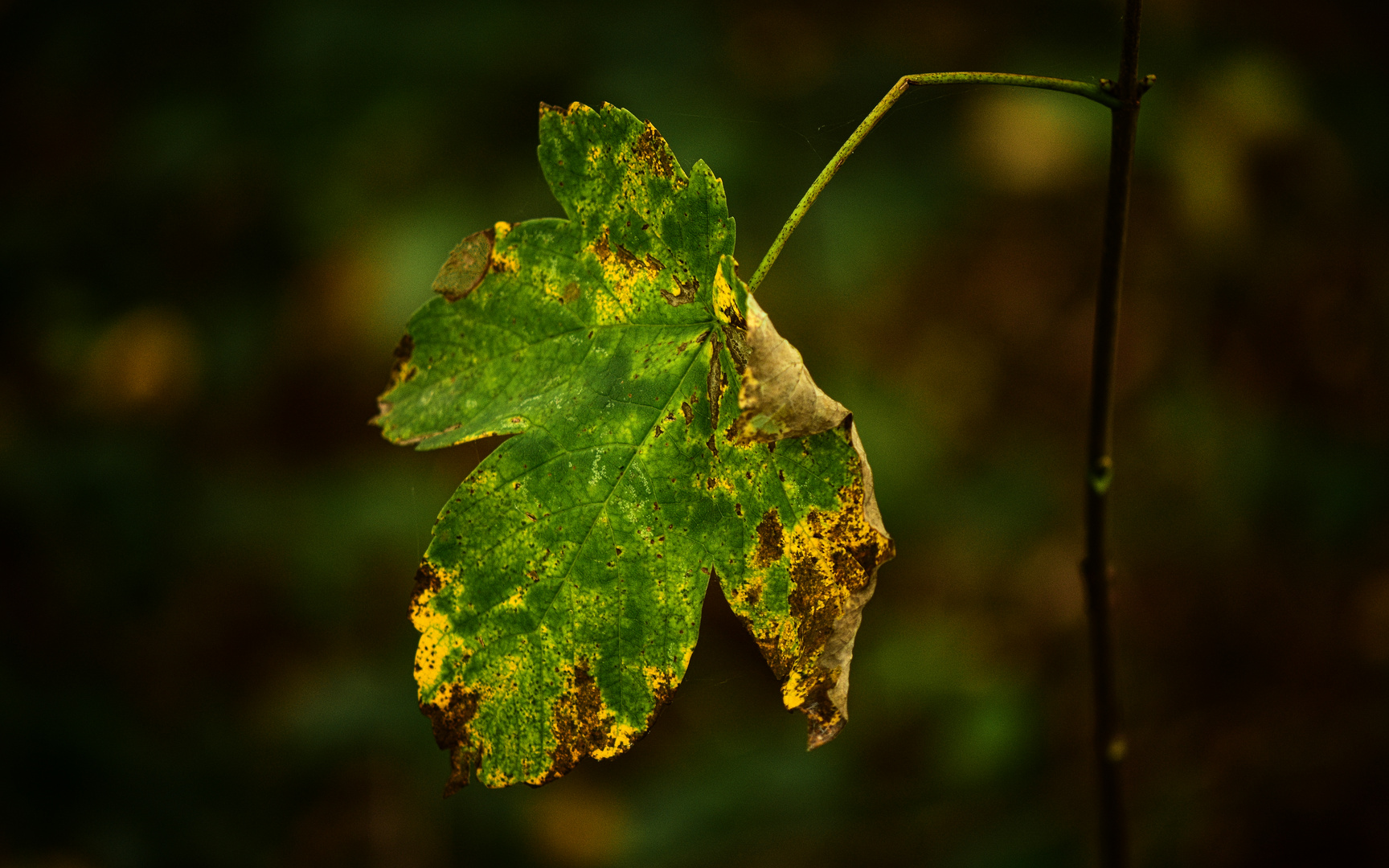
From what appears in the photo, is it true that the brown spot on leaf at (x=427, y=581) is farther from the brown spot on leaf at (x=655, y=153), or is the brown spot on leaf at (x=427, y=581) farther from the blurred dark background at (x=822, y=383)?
the blurred dark background at (x=822, y=383)

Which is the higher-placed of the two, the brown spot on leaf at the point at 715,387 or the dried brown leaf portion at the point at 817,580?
the brown spot on leaf at the point at 715,387

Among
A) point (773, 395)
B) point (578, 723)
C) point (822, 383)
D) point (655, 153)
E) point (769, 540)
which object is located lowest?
point (822, 383)

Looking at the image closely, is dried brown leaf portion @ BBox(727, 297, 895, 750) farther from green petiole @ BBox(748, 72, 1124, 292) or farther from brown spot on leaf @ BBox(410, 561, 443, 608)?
brown spot on leaf @ BBox(410, 561, 443, 608)

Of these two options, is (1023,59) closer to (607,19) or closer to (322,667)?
(607,19)

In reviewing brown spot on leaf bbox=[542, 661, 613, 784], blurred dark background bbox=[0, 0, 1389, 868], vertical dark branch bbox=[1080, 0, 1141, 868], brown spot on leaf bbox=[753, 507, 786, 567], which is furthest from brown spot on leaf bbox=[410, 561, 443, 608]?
blurred dark background bbox=[0, 0, 1389, 868]

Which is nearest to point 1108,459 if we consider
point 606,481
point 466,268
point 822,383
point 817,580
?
point 817,580

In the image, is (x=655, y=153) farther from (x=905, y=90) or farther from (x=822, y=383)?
(x=822, y=383)

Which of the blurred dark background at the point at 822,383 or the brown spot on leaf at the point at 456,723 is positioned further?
the blurred dark background at the point at 822,383

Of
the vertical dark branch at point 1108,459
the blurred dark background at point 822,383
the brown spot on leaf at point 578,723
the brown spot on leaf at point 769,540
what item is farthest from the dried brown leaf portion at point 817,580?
the blurred dark background at point 822,383
